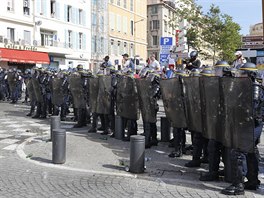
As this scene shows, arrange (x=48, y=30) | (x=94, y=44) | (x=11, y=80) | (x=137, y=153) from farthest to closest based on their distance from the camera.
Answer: (x=94, y=44)
(x=48, y=30)
(x=11, y=80)
(x=137, y=153)

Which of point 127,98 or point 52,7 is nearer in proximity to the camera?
point 127,98

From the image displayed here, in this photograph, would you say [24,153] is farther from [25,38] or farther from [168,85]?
[25,38]

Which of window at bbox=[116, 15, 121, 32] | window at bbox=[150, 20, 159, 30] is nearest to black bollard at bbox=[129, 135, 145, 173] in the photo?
window at bbox=[116, 15, 121, 32]

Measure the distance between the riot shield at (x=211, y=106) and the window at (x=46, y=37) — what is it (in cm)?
3438

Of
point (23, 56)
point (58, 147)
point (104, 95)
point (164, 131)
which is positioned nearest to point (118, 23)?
point (23, 56)

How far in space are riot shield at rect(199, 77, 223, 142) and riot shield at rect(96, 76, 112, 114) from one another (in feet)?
14.3

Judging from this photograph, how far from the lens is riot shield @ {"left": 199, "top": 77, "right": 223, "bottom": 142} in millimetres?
5961

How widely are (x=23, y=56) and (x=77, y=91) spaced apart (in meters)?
23.5

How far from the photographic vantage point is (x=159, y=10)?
72.2 meters

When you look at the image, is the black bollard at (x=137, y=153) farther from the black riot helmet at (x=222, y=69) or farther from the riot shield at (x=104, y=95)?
the riot shield at (x=104, y=95)

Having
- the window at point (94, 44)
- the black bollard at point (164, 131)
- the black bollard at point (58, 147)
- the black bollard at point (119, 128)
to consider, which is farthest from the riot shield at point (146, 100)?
the window at point (94, 44)

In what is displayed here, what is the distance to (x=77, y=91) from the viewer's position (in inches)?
475

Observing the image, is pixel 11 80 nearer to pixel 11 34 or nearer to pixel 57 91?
pixel 57 91

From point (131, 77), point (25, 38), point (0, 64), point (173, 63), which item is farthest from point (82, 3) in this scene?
point (131, 77)
